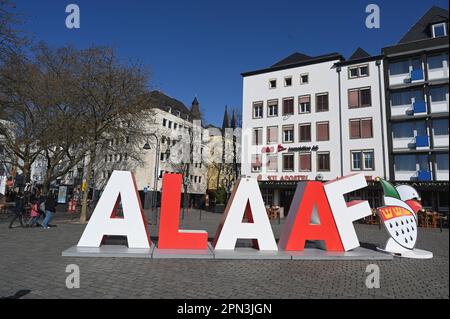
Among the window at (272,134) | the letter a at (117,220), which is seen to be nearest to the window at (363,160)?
the window at (272,134)

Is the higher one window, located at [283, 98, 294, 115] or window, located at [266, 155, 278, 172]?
window, located at [283, 98, 294, 115]

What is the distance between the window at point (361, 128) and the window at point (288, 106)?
6.87 metres

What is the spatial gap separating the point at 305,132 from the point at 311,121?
1.35 metres

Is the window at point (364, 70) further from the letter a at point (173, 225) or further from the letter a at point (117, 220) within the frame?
the letter a at point (117, 220)

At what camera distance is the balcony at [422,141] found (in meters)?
29.2

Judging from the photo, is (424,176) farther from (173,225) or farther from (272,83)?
(173,225)

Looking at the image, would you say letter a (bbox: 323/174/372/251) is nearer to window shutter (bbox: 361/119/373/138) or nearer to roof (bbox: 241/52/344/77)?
window shutter (bbox: 361/119/373/138)

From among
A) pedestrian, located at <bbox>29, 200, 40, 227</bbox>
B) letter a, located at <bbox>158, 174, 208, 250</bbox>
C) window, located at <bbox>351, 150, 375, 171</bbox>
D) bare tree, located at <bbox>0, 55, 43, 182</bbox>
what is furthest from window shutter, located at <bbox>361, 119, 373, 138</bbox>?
bare tree, located at <bbox>0, 55, 43, 182</bbox>

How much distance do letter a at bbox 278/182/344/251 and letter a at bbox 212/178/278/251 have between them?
0.80 meters

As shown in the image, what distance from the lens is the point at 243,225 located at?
10.7 metres

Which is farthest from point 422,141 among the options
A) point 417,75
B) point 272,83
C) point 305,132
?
point 272,83

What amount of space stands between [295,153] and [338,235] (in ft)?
83.3

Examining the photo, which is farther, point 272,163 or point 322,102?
point 272,163

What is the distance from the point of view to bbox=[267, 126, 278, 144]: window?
37438 millimetres
